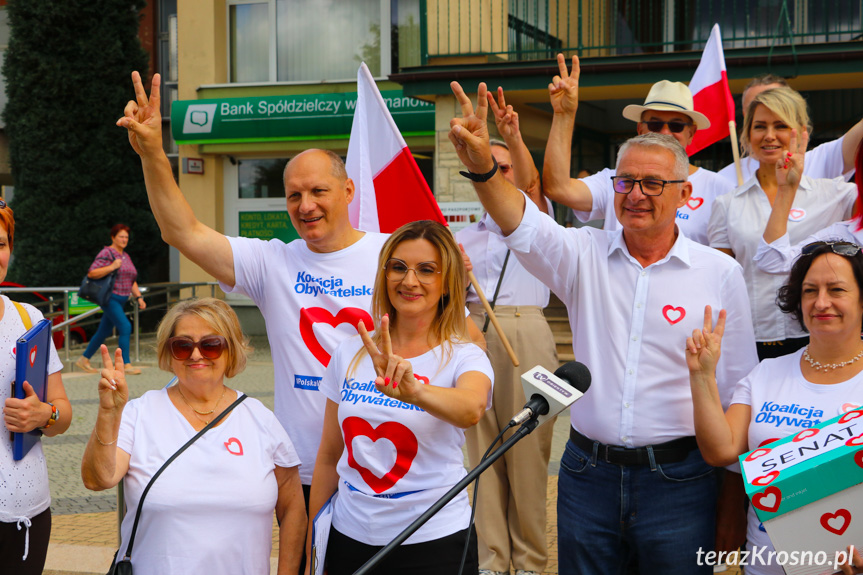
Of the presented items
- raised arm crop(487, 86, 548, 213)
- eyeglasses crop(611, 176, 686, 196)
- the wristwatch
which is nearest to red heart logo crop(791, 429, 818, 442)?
eyeglasses crop(611, 176, 686, 196)

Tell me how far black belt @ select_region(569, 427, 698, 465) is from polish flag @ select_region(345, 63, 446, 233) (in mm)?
1578

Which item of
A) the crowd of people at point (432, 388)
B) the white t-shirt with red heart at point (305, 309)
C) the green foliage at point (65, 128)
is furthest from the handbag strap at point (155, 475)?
the green foliage at point (65, 128)

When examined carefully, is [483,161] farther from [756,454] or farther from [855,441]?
[855,441]

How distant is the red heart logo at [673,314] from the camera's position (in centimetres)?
310

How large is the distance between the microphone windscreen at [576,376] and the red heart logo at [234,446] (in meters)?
1.25

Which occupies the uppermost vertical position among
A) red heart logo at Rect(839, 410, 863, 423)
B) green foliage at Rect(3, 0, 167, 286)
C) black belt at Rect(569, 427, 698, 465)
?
green foliage at Rect(3, 0, 167, 286)

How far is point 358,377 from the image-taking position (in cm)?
293

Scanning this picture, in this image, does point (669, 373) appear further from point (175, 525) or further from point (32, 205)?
point (32, 205)

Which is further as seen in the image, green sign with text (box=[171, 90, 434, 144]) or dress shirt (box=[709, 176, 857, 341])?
green sign with text (box=[171, 90, 434, 144])

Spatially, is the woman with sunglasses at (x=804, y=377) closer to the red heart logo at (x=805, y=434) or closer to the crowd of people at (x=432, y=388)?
the crowd of people at (x=432, y=388)

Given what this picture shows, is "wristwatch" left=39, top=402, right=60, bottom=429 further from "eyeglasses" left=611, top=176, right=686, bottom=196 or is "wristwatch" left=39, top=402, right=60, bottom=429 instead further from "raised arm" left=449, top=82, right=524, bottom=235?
"eyeglasses" left=611, top=176, right=686, bottom=196

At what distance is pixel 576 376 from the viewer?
2428mm

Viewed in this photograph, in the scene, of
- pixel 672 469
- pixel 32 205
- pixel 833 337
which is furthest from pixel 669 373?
pixel 32 205

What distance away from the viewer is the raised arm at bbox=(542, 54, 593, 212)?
11.5 feet
